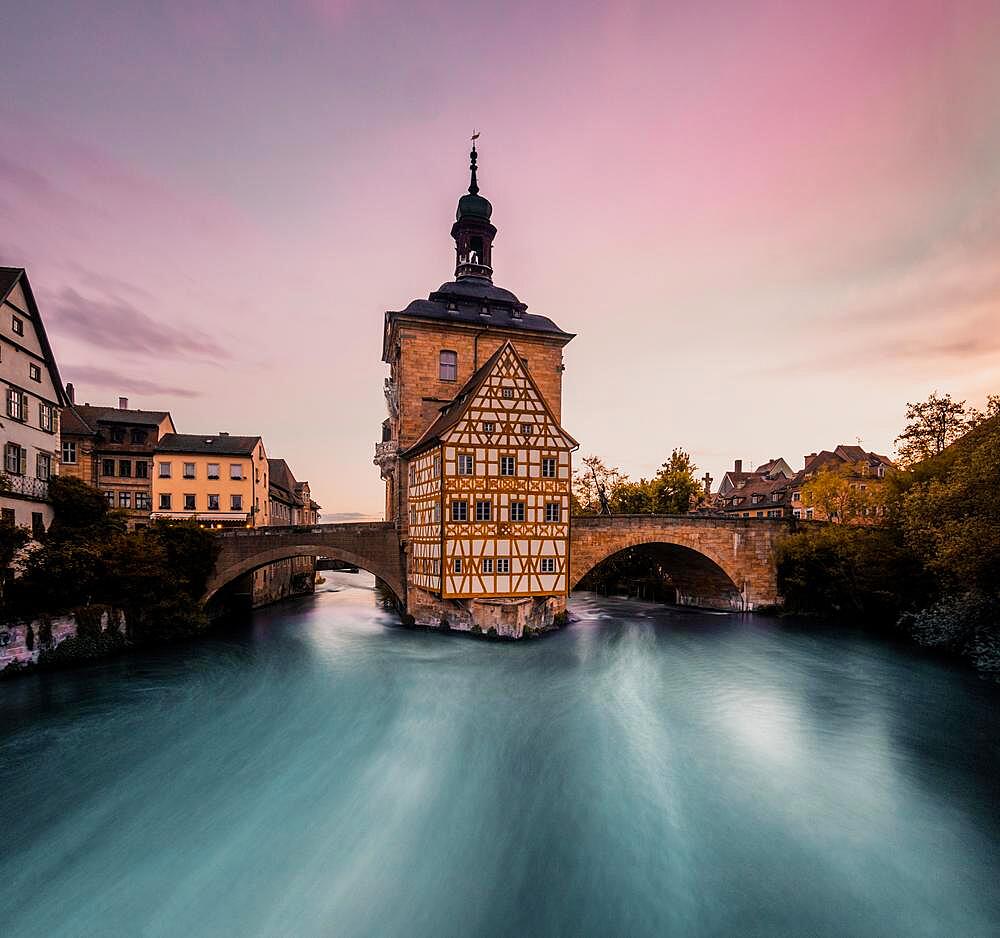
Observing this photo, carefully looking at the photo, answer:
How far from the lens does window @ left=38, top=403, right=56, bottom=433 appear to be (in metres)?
20.5

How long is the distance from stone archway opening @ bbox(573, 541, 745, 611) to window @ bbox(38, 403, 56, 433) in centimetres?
2292

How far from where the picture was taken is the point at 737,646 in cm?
2280

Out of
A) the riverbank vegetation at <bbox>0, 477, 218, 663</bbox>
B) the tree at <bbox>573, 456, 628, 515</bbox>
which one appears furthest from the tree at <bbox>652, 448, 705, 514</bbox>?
the riverbank vegetation at <bbox>0, 477, 218, 663</bbox>

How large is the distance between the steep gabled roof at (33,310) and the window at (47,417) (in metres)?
0.61

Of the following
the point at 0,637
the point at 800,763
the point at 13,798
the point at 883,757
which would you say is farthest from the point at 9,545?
the point at 883,757

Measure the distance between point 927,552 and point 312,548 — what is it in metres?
24.5

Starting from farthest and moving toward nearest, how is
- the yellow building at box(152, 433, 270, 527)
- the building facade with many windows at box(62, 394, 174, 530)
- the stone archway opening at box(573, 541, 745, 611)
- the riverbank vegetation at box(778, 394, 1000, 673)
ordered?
the yellow building at box(152, 433, 270, 527) < the building facade with many windows at box(62, 394, 174, 530) < the stone archway opening at box(573, 541, 745, 611) < the riverbank vegetation at box(778, 394, 1000, 673)

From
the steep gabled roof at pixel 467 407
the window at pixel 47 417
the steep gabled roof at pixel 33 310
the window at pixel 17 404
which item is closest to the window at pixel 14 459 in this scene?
the window at pixel 17 404

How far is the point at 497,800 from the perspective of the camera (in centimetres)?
1041

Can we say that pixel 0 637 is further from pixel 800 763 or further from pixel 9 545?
pixel 800 763

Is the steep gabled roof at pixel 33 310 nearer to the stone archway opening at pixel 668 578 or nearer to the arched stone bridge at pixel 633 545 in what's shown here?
the arched stone bridge at pixel 633 545

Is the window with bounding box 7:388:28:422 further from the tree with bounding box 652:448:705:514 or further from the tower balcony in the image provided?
the tree with bounding box 652:448:705:514

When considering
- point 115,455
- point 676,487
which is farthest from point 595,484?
point 115,455

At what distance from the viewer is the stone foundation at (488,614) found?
20922 millimetres
